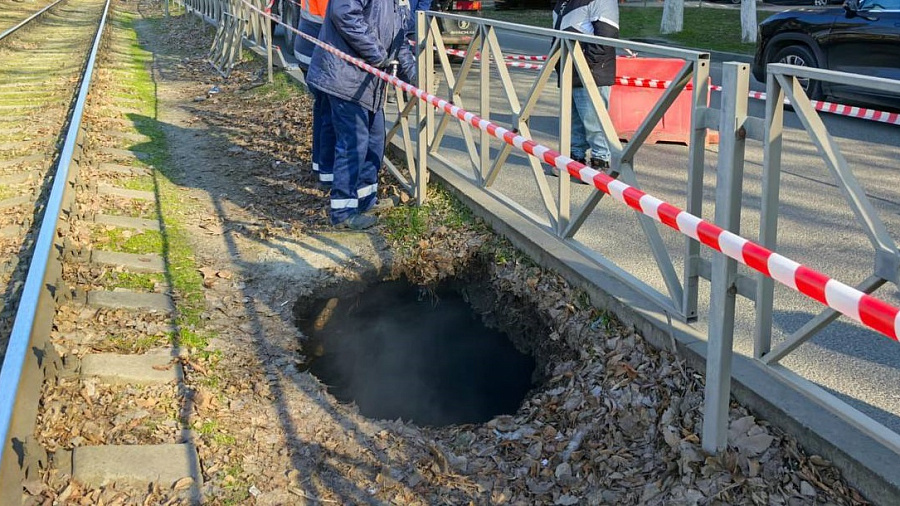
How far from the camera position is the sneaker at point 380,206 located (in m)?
6.76

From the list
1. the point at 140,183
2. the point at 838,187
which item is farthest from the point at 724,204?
the point at 140,183

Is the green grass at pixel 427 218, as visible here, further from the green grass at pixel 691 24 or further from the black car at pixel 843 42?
the green grass at pixel 691 24

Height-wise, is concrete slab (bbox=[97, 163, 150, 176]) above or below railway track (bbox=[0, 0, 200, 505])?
above

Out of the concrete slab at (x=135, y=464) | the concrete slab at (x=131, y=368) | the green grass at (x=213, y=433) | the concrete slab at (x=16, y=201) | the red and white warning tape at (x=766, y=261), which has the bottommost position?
the green grass at (x=213, y=433)

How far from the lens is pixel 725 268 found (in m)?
3.20

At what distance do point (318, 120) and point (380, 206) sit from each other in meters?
0.97

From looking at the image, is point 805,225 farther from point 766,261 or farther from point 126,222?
point 126,222

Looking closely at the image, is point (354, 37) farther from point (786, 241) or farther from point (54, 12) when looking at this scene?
point (54, 12)

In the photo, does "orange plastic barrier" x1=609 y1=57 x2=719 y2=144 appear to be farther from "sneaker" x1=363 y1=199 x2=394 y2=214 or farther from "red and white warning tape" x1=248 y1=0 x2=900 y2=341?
"red and white warning tape" x1=248 y1=0 x2=900 y2=341

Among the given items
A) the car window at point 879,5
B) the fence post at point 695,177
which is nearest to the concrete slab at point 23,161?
the fence post at point 695,177

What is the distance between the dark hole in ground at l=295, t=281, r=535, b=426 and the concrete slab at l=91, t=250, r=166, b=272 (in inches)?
41.5

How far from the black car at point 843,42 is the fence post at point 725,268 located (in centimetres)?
653

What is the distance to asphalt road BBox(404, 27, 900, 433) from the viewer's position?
3.72 meters

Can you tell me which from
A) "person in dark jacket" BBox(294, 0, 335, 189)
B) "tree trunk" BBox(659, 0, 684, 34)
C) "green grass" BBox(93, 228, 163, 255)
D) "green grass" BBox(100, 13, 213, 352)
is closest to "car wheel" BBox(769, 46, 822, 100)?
"person in dark jacket" BBox(294, 0, 335, 189)
